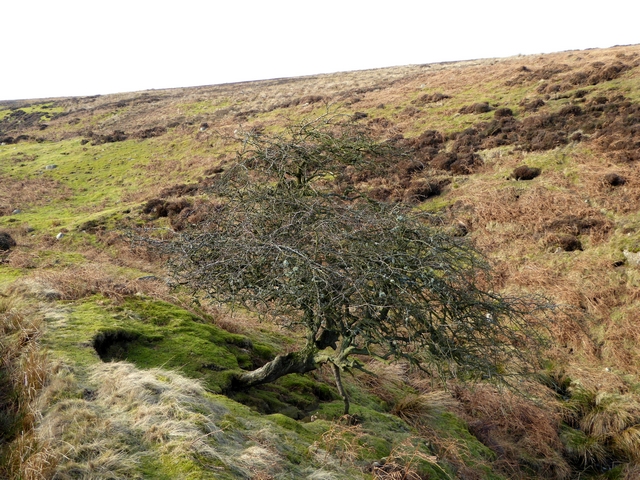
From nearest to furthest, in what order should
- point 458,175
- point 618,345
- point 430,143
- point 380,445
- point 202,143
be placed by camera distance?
1. point 380,445
2. point 618,345
3. point 458,175
4. point 430,143
5. point 202,143

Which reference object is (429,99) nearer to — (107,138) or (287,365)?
(287,365)

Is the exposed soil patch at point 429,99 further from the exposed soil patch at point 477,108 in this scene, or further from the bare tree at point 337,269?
the bare tree at point 337,269

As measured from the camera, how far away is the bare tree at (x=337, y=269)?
545cm

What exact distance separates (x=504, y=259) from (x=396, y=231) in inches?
409

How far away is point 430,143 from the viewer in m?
25.3

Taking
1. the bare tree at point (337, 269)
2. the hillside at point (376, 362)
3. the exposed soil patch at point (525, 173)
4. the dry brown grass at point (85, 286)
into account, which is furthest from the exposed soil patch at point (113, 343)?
the exposed soil patch at point (525, 173)

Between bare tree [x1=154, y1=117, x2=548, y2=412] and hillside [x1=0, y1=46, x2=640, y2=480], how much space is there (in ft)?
2.81

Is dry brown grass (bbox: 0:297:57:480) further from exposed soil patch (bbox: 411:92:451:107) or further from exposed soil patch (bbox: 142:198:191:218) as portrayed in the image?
exposed soil patch (bbox: 411:92:451:107)

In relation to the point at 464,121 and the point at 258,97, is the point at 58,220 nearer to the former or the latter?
the point at 464,121

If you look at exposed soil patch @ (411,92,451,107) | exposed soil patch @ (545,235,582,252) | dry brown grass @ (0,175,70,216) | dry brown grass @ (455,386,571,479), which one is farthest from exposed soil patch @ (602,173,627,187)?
dry brown grass @ (0,175,70,216)

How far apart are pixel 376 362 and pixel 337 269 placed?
626cm

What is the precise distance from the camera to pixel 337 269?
5496 mm

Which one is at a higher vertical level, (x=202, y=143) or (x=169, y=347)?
(x=202, y=143)

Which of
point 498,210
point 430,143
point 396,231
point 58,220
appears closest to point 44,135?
point 58,220
